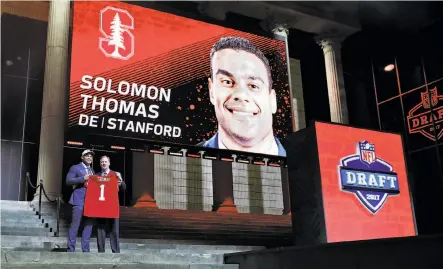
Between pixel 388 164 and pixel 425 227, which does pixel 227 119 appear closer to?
pixel 388 164

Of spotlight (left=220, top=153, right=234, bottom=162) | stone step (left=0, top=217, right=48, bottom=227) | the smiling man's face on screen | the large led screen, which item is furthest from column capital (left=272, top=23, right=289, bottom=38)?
stone step (left=0, top=217, right=48, bottom=227)

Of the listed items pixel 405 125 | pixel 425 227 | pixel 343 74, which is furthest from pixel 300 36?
pixel 425 227

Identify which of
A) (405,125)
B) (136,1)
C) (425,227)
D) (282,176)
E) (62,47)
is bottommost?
(425,227)

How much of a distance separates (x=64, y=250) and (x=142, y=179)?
869 centimetres

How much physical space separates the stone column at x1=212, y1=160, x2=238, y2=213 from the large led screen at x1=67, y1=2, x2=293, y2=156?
332 centimetres

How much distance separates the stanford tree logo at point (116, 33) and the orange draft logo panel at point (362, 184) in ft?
25.4

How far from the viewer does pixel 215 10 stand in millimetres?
18312

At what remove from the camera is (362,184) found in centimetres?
748

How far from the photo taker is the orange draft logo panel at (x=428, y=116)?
57.3 ft

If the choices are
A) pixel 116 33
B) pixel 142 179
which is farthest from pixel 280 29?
pixel 142 179

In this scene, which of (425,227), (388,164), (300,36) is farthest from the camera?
(300,36)

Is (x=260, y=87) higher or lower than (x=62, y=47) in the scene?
lower

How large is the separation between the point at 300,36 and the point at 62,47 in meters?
10.1

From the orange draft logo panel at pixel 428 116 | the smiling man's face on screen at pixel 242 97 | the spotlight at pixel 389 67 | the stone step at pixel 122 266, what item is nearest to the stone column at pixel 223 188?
the smiling man's face on screen at pixel 242 97
